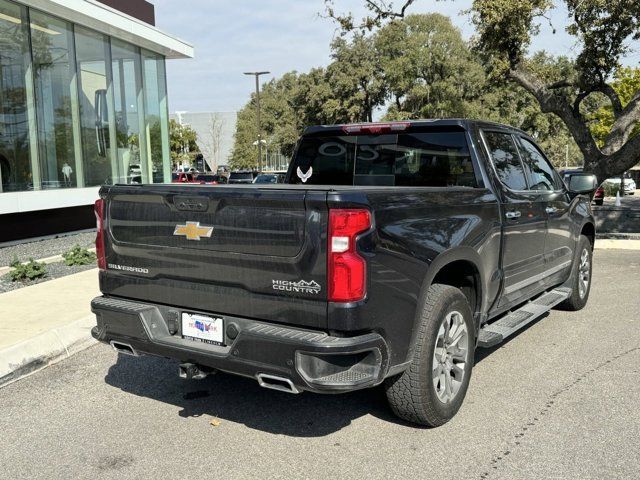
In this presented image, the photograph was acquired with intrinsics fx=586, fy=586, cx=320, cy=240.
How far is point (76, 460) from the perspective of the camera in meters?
3.44

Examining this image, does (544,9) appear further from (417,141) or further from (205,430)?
(205,430)

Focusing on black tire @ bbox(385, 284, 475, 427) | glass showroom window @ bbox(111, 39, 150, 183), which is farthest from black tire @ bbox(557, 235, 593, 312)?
glass showroom window @ bbox(111, 39, 150, 183)

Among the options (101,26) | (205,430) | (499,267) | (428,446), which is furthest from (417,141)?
(101,26)

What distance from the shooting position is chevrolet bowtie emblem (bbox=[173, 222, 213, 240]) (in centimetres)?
340

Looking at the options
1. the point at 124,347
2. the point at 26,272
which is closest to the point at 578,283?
the point at 124,347

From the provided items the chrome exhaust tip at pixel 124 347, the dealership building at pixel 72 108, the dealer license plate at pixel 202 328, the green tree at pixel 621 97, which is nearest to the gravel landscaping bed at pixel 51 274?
the dealership building at pixel 72 108

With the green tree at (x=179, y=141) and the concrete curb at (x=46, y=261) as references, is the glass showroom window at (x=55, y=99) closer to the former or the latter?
the concrete curb at (x=46, y=261)

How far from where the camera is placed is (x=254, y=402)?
4.25 m

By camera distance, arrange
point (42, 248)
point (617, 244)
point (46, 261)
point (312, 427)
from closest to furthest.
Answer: point (312, 427) < point (46, 261) < point (42, 248) < point (617, 244)

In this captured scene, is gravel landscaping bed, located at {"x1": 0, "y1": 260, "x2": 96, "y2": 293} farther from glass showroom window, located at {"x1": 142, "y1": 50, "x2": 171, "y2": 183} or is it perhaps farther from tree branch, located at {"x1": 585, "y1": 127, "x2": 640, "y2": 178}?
tree branch, located at {"x1": 585, "y1": 127, "x2": 640, "y2": 178}

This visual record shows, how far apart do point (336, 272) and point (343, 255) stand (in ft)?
0.31

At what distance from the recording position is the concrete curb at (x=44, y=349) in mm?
4887

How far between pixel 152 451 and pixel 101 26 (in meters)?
13.4

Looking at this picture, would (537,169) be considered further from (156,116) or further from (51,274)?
(156,116)
